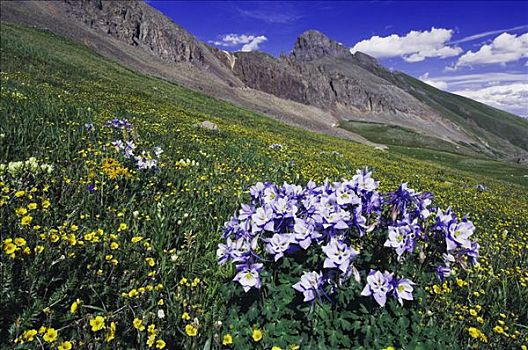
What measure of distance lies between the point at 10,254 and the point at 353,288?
330cm

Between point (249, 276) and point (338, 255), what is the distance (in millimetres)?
871

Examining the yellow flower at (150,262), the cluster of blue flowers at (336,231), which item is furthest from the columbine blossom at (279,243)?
the yellow flower at (150,262)

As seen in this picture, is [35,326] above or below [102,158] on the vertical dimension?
below

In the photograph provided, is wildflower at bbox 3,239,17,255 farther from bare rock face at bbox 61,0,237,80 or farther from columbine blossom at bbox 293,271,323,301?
bare rock face at bbox 61,0,237,80

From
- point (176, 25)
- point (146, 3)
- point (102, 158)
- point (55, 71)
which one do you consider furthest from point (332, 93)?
point (102, 158)

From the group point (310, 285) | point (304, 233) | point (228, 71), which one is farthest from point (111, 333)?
point (228, 71)

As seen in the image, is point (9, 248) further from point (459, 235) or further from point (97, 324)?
point (459, 235)

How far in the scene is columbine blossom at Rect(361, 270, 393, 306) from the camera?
2.98 m

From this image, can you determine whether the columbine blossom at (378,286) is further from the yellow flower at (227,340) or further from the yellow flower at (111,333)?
the yellow flower at (111,333)

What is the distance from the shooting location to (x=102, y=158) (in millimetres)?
6754

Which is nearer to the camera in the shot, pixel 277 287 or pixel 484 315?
pixel 277 287

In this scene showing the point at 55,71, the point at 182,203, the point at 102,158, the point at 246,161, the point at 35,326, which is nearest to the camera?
the point at 35,326

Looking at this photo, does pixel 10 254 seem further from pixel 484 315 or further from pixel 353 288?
pixel 484 315

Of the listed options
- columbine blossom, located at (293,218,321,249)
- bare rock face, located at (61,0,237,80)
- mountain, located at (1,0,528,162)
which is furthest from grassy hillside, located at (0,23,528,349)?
bare rock face, located at (61,0,237,80)
